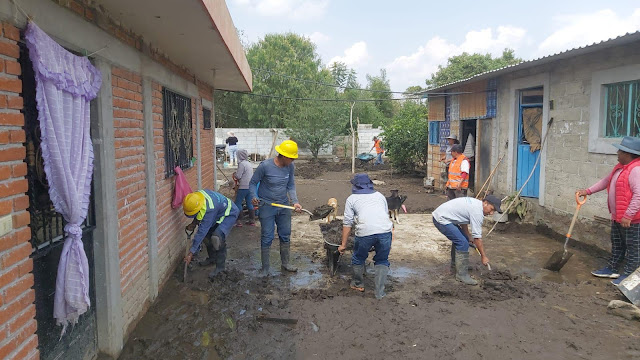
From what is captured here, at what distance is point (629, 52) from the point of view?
6.23 meters

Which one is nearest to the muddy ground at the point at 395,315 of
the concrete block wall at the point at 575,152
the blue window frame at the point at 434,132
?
the concrete block wall at the point at 575,152

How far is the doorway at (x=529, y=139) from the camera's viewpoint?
8.78 m

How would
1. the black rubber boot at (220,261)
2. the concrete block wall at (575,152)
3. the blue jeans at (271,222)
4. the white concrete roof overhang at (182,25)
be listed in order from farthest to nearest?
the concrete block wall at (575,152) → the blue jeans at (271,222) → the black rubber boot at (220,261) → the white concrete roof overhang at (182,25)

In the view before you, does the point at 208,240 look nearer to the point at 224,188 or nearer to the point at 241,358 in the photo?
the point at 241,358

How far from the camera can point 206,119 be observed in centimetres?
929

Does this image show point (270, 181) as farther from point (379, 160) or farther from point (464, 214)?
point (379, 160)

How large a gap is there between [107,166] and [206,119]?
602 centimetres

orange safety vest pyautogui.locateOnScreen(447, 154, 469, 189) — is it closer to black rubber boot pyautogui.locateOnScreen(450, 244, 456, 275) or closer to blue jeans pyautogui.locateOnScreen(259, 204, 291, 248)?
black rubber boot pyautogui.locateOnScreen(450, 244, 456, 275)

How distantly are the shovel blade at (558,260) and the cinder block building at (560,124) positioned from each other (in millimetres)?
1238

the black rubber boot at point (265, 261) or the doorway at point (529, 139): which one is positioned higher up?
the doorway at point (529, 139)

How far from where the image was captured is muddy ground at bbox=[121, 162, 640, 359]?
3.81 m

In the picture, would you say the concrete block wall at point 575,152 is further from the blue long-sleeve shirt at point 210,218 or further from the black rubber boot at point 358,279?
the blue long-sleeve shirt at point 210,218

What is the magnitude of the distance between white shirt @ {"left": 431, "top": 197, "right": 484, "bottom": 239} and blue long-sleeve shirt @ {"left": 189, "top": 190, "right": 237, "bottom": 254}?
2.76 meters

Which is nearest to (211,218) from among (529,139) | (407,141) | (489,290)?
(489,290)
